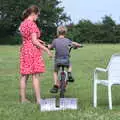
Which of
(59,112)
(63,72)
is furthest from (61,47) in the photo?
(59,112)

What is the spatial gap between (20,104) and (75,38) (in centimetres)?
6037

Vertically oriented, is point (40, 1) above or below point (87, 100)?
above

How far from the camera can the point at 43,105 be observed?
10.4 meters

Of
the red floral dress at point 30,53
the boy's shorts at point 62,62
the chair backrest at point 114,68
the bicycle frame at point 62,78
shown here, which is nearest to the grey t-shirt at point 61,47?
the boy's shorts at point 62,62

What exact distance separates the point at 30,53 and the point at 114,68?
6.37ft

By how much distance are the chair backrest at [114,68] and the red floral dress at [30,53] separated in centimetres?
165

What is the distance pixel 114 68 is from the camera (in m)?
10.9

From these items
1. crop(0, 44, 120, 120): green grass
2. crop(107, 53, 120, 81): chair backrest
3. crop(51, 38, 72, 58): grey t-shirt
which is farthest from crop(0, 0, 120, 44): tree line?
crop(107, 53, 120, 81): chair backrest

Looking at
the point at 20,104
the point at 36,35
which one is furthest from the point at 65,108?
the point at 36,35

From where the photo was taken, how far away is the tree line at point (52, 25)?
72.4 m

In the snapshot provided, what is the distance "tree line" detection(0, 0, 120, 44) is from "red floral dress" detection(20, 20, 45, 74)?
57140 mm

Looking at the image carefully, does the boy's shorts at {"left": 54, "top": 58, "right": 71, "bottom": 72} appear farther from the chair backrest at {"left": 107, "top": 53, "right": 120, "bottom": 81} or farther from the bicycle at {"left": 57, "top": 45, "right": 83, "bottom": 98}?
the chair backrest at {"left": 107, "top": 53, "right": 120, "bottom": 81}

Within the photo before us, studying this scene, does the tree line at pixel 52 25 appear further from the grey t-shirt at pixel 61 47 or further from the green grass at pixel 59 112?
the grey t-shirt at pixel 61 47

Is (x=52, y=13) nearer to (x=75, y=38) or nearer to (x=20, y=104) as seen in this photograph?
(x=75, y=38)
